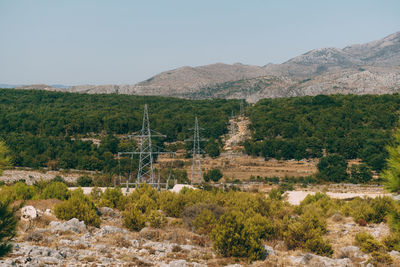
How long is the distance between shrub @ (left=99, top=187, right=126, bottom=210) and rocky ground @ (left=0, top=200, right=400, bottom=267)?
5327 millimetres

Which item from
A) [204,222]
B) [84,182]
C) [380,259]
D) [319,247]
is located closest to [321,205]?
[319,247]

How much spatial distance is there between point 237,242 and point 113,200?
12.5 m

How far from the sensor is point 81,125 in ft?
281

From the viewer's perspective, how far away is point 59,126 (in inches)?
3270

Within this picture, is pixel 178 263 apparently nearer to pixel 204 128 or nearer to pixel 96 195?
pixel 96 195

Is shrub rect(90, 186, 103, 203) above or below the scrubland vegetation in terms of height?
below

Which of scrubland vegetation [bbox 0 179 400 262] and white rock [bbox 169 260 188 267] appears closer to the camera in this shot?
white rock [bbox 169 260 188 267]

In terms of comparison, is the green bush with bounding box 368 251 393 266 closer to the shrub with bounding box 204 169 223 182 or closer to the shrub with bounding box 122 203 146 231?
the shrub with bounding box 122 203 146 231

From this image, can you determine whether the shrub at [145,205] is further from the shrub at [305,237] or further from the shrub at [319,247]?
the shrub at [319,247]

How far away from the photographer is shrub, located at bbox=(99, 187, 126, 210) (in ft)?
76.5

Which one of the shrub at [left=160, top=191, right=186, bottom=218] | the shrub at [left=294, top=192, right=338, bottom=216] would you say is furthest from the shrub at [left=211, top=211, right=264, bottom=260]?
Result: the shrub at [left=294, top=192, right=338, bottom=216]

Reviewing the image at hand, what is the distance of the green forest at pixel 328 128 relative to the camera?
6444 cm

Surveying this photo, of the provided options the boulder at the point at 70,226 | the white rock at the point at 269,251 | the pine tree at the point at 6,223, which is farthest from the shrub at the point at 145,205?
the pine tree at the point at 6,223

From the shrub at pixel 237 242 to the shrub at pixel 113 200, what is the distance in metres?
11.1
